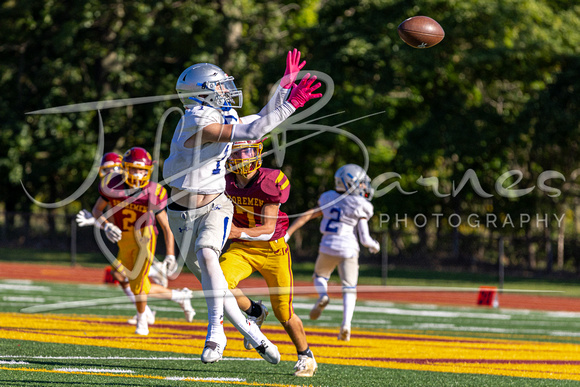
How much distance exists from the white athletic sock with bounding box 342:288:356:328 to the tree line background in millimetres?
13822

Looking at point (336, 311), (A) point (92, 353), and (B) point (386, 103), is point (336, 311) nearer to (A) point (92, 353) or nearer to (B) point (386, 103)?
(A) point (92, 353)

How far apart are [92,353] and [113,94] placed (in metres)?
20.3

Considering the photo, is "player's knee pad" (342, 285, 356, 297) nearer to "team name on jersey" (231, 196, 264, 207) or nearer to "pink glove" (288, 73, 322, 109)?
"team name on jersey" (231, 196, 264, 207)

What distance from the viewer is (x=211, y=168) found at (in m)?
5.46

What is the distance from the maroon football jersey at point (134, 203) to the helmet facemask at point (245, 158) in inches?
116

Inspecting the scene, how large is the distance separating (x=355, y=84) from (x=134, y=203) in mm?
17115

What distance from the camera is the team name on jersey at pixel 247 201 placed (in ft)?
20.1

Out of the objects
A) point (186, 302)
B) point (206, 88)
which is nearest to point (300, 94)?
point (206, 88)

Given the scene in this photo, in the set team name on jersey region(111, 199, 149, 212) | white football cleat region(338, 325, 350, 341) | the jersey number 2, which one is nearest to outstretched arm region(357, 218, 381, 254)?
the jersey number 2

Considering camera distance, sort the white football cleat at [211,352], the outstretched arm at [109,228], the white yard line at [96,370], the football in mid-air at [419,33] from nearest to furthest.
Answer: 1. the white football cleat at [211,352]
2. the white yard line at [96,370]
3. the football in mid-air at [419,33]
4. the outstretched arm at [109,228]

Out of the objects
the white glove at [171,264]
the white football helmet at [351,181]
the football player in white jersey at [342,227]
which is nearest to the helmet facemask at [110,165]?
the white glove at [171,264]

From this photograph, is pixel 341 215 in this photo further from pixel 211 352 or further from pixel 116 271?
pixel 211 352

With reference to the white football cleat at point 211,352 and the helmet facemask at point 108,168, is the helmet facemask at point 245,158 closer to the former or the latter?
the white football cleat at point 211,352

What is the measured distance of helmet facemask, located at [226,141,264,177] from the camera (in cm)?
599
